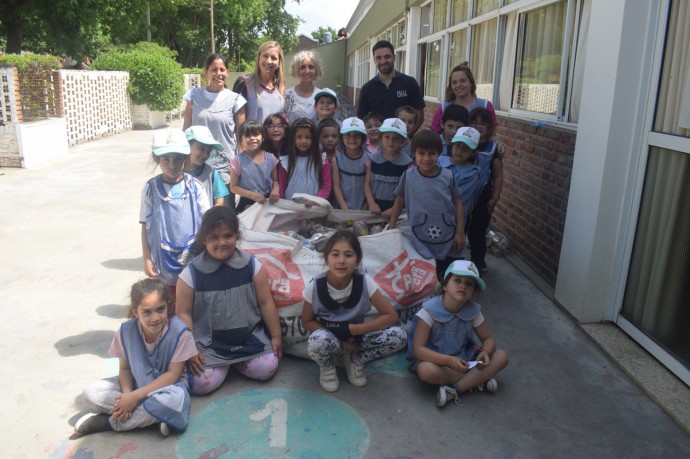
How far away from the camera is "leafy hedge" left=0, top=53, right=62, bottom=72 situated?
10469 mm

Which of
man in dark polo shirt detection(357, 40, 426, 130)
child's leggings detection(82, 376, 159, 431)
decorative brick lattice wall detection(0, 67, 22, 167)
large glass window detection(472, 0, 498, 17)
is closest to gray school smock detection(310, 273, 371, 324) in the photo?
child's leggings detection(82, 376, 159, 431)

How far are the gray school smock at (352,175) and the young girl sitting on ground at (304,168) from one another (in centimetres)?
11

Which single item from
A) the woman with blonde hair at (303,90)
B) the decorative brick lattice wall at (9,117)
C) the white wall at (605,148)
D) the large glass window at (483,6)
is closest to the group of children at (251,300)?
the woman with blonde hair at (303,90)

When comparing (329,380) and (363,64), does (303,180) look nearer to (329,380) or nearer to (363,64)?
(329,380)

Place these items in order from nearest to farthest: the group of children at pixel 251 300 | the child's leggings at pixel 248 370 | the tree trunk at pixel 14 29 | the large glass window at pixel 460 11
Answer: the group of children at pixel 251 300
the child's leggings at pixel 248 370
the large glass window at pixel 460 11
the tree trunk at pixel 14 29

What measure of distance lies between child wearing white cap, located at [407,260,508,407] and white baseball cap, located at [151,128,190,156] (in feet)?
5.54

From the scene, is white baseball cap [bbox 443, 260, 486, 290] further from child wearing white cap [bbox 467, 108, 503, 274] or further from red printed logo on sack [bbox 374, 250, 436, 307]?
child wearing white cap [bbox 467, 108, 503, 274]

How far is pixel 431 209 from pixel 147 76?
14.8 m

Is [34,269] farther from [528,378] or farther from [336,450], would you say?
[528,378]

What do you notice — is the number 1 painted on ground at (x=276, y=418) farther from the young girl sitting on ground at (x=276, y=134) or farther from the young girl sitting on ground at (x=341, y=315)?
the young girl sitting on ground at (x=276, y=134)

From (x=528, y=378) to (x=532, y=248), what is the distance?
204 centimetres

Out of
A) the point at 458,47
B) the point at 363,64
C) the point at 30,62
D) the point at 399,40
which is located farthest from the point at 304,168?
the point at 363,64

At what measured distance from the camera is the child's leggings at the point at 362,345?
314 cm

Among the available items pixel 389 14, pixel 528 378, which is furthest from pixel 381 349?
pixel 389 14
